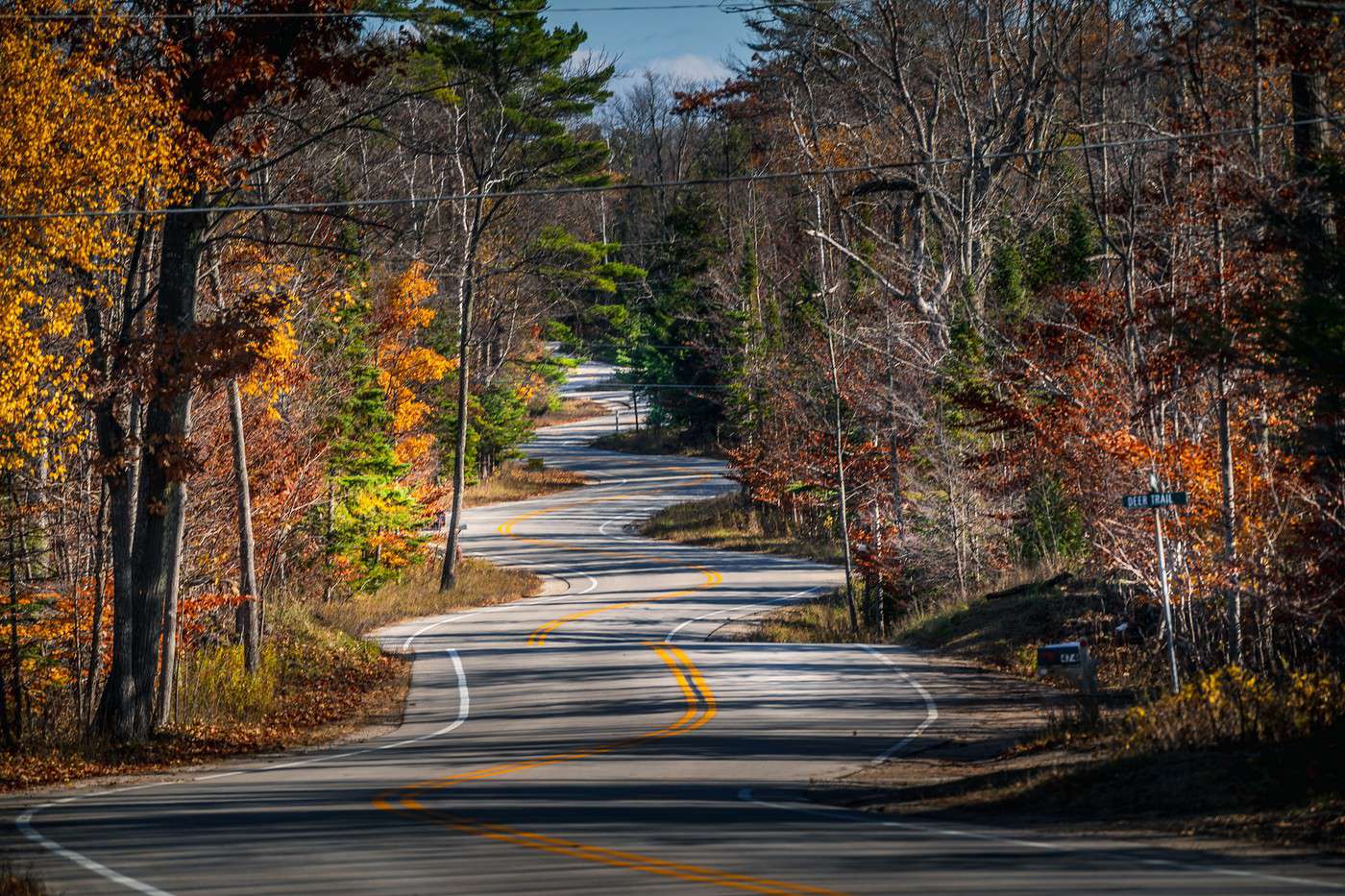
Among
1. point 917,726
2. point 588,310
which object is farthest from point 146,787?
point 588,310

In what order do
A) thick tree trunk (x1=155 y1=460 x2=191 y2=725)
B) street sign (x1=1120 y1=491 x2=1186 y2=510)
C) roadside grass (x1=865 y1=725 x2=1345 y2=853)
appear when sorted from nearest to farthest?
roadside grass (x1=865 y1=725 x2=1345 y2=853) < street sign (x1=1120 y1=491 x2=1186 y2=510) < thick tree trunk (x1=155 y1=460 x2=191 y2=725)

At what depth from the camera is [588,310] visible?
59.8m

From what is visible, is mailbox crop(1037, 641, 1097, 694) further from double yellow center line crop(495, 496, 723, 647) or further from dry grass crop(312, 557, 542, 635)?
dry grass crop(312, 557, 542, 635)

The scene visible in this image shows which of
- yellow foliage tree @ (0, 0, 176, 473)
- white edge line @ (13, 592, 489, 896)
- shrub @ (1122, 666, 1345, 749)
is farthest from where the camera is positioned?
yellow foliage tree @ (0, 0, 176, 473)

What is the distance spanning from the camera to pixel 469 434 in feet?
236

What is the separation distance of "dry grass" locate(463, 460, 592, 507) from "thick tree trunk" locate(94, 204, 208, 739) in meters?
53.1

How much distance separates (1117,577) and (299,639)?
17.4 metres

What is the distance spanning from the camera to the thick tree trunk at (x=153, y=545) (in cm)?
2055

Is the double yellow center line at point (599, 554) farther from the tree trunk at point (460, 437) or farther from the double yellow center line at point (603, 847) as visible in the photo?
the tree trunk at point (460, 437)

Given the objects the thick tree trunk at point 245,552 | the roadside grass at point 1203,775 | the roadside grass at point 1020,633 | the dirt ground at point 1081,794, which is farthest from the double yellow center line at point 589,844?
the thick tree trunk at point 245,552

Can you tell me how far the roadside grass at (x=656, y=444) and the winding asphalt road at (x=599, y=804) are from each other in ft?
172

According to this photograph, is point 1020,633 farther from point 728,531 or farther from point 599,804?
point 728,531

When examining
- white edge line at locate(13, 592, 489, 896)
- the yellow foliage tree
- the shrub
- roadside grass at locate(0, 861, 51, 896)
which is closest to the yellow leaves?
white edge line at locate(13, 592, 489, 896)

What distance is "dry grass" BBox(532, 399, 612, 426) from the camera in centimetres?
10739
